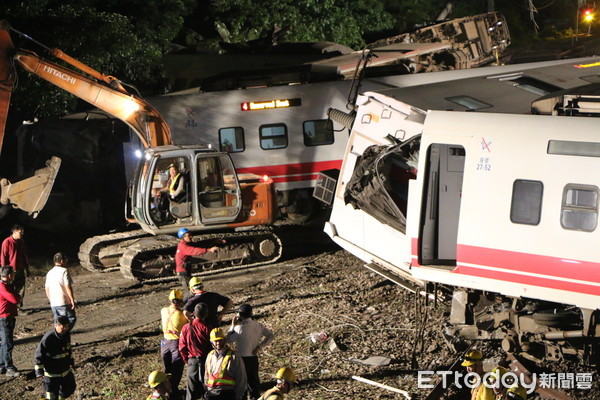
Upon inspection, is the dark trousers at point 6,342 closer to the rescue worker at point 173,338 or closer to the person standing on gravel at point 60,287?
the person standing on gravel at point 60,287

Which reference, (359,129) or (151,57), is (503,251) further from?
(151,57)

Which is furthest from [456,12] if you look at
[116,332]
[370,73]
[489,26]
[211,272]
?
[116,332]

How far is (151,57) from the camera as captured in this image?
28062mm

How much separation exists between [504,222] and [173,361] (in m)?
4.91

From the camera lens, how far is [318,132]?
80.7 ft

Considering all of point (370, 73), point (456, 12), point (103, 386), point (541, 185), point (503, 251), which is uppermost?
point (456, 12)

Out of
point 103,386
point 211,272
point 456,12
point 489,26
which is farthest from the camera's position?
point 456,12

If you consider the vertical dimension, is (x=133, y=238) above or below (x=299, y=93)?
below

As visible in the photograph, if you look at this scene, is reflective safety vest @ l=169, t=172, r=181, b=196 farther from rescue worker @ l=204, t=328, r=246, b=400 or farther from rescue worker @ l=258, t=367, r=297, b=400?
rescue worker @ l=258, t=367, r=297, b=400

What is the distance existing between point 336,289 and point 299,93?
25.9 ft

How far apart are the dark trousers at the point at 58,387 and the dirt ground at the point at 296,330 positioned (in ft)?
Answer: 3.21

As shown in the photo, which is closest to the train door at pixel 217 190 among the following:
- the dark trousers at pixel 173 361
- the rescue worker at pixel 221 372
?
A: the dark trousers at pixel 173 361

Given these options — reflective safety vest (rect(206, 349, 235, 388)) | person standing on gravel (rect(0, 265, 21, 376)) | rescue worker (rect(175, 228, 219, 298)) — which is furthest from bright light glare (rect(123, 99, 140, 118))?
reflective safety vest (rect(206, 349, 235, 388))

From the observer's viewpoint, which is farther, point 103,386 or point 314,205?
point 314,205
